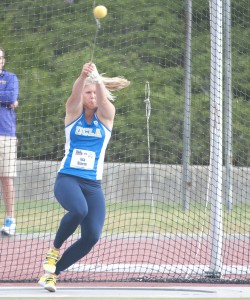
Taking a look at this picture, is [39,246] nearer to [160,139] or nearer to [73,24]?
[73,24]

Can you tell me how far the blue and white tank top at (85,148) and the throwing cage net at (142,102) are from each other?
2423 mm

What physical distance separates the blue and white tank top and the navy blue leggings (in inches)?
2.6

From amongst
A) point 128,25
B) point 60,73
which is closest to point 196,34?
point 128,25

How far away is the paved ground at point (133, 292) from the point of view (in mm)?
7020

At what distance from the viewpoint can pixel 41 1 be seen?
46.9 ft

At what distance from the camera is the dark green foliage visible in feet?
43.1

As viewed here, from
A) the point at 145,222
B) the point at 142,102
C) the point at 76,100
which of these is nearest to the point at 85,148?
the point at 76,100

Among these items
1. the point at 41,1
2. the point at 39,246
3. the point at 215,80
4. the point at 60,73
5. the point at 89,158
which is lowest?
the point at 39,246

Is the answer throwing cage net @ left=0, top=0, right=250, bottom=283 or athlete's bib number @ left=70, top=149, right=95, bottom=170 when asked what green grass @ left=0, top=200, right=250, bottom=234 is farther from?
athlete's bib number @ left=70, top=149, right=95, bottom=170

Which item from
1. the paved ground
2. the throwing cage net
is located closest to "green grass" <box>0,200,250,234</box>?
the throwing cage net

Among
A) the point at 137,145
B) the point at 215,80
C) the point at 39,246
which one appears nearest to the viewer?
the point at 215,80

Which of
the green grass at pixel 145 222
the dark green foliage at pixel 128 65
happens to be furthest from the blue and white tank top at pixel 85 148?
the dark green foliage at pixel 128 65

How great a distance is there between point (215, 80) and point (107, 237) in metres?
3.29

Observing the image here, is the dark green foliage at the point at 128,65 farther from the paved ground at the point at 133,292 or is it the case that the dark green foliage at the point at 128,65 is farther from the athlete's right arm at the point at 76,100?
the paved ground at the point at 133,292
